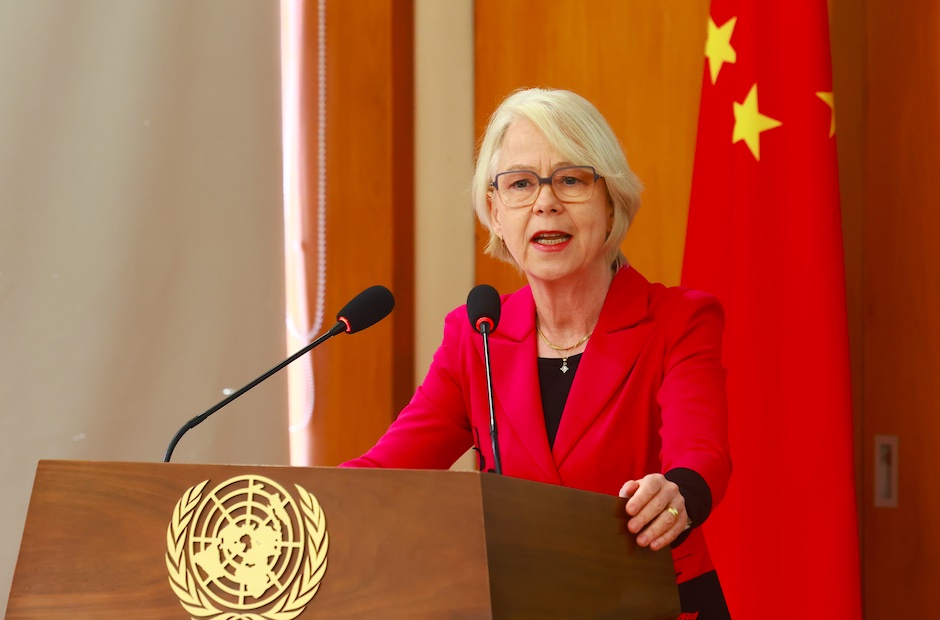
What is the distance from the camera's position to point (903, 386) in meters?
2.65

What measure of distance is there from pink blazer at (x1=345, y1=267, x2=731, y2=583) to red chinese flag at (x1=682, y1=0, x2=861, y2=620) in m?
0.67

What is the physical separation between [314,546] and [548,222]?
3.15 ft

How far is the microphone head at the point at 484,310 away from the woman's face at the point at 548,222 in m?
0.19

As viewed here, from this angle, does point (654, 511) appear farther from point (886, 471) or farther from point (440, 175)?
point (440, 175)

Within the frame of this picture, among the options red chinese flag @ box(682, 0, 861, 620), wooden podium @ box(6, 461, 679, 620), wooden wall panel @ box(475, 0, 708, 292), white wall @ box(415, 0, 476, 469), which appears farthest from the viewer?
white wall @ box(415, 0, 476, 469)

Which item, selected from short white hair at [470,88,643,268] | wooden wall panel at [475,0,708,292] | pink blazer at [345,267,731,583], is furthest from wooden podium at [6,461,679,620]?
wooden wall panel at [475,0,708,292]

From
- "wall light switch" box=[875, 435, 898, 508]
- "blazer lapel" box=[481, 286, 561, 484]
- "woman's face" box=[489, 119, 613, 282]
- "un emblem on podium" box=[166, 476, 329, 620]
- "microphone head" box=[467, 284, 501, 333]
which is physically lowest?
"wall light switch" box=[875, 435, 898, 508]

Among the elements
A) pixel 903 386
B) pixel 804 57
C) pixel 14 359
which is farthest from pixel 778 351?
pixel 14 359

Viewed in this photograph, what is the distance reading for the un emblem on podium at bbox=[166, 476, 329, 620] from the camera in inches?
50.1

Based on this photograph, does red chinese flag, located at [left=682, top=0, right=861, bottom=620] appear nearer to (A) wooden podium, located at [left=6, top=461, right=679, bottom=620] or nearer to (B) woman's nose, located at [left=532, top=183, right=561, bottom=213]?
(B) woman's nose, located at [left=532, top=183, right=561, bottom=213]

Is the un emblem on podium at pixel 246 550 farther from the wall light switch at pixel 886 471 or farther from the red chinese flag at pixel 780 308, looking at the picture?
the wall light switch at pixel 886 471

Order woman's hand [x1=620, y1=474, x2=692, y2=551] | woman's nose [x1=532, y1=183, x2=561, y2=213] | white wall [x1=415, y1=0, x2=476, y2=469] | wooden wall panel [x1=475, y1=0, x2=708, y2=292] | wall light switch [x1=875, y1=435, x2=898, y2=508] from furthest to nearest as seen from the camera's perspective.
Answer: white wall [x1=415, y1=0, x2=476, y2=469]
wooden wall panel [x1=475, y1=0, x2=708, y2=292]
wall light switch [x1=875, y1=435, x2=898, y2=508]
woman's nose [x1=532, y1=183, x2=561, y2=213]
woman's hand [x1=620, y1=474, x2=692, y2=551]

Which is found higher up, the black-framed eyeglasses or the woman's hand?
the black-framed eyeglasses

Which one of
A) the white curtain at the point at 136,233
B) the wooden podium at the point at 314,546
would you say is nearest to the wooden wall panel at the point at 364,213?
the white curtain at the point at 136,233
